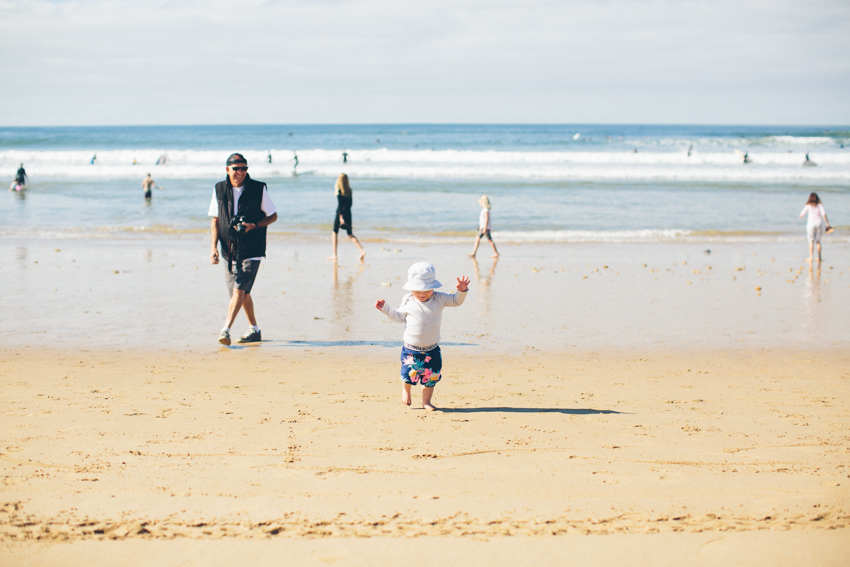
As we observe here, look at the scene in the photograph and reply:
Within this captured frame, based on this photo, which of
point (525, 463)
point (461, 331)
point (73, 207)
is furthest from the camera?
point (73, 207)

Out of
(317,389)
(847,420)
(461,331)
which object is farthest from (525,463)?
(461,331)

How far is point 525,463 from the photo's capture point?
12.4 ft

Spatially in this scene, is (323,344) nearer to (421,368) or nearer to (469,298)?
(421,368)

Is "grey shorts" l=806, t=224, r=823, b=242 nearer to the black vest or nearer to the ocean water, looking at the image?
the ocean water

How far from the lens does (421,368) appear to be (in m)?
4.84

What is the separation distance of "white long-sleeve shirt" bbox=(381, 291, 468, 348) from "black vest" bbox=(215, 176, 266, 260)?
234cm

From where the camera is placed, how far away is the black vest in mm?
6578

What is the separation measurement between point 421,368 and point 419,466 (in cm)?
117

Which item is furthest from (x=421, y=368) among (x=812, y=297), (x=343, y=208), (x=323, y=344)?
(x=343, y=208)

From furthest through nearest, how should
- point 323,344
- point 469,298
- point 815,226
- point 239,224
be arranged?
point 815,226 → point 469,298 → point 323,344 → point 239,224

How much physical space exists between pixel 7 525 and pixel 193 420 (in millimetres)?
1562

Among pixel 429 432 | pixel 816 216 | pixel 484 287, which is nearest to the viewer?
pixel 429 432

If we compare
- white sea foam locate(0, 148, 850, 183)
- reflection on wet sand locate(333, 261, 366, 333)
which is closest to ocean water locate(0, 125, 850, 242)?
white sea foam locate(0, 148, 850, 183)

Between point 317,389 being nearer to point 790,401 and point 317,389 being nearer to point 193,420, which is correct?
point 193,420
